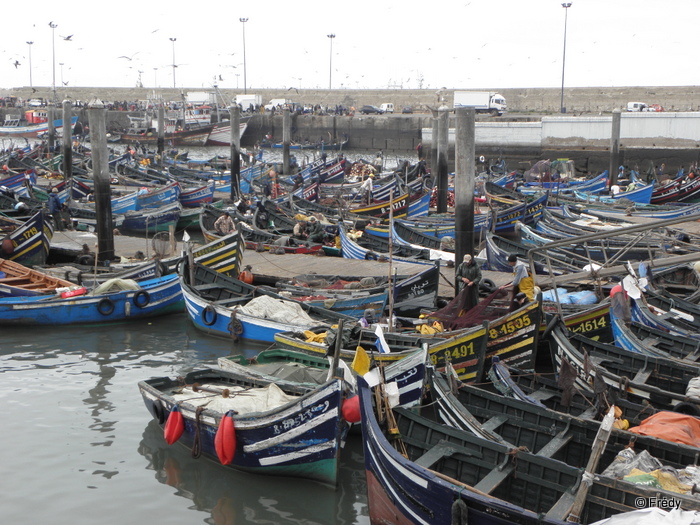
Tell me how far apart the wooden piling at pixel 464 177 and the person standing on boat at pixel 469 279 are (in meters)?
3.33

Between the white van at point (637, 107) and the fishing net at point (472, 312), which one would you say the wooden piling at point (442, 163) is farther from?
the white van at point (637, 107)

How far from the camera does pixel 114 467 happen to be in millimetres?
10617

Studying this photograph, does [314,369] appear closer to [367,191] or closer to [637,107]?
[367,191]

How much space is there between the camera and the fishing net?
41.5ft

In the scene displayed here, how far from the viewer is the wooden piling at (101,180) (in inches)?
813

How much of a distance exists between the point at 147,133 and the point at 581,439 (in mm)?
63818

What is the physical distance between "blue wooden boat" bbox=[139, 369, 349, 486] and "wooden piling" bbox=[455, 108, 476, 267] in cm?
794

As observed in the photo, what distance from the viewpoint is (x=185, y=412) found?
33.6 ft

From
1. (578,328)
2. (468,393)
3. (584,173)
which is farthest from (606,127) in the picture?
(468,393)

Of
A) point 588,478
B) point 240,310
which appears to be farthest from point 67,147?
point 588,478

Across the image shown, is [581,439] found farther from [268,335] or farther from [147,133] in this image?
[147,133]

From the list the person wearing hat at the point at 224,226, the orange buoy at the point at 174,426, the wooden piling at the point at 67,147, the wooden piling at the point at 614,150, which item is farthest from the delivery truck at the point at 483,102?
the orange buoy at the point at 174,426

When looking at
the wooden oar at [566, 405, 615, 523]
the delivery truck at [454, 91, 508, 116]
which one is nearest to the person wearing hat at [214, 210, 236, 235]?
the wooden oar at [566, 405, 615, 523]

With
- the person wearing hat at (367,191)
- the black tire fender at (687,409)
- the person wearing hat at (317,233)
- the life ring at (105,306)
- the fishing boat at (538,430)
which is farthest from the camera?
the person wearing hat at (367,191)
